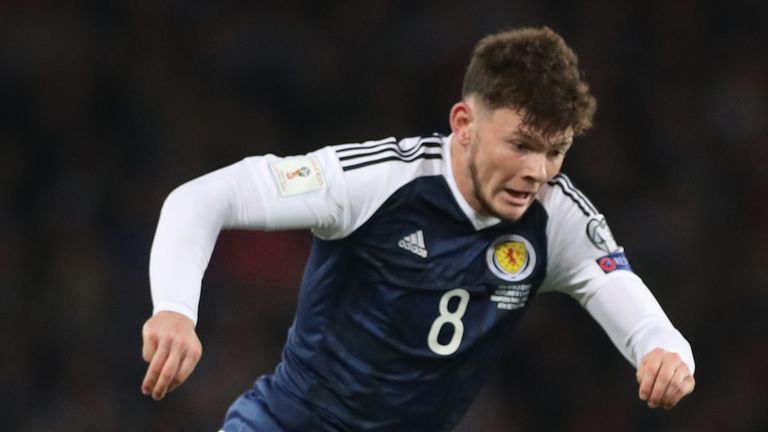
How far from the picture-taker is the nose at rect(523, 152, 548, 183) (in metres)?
3.45

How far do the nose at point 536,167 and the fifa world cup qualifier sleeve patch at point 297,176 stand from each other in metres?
0.52

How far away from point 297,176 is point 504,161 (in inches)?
21.3

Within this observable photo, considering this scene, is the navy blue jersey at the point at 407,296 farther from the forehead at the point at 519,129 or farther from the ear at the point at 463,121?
the forehead at the point at 519,129

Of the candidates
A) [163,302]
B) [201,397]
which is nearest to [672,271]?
[201,397]

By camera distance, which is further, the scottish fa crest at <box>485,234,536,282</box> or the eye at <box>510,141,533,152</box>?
the scottish fa crest at <box>485,234,536,282</box>

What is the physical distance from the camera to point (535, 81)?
11.3 ft

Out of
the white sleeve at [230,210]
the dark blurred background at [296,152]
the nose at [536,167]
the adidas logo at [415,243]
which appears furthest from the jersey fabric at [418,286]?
the dark blurred background at [296,152]

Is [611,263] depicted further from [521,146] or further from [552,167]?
[521,146]

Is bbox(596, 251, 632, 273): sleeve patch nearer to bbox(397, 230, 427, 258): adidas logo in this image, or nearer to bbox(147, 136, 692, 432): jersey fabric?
bbox(147, 136, 692, 432): jersey fabric

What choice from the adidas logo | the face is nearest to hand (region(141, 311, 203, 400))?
the adidas logo

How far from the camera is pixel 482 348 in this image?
Result: 12.2ft

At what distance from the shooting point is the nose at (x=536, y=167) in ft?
11.3

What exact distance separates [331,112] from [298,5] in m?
0.78

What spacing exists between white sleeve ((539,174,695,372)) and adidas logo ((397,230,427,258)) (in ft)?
1.15
